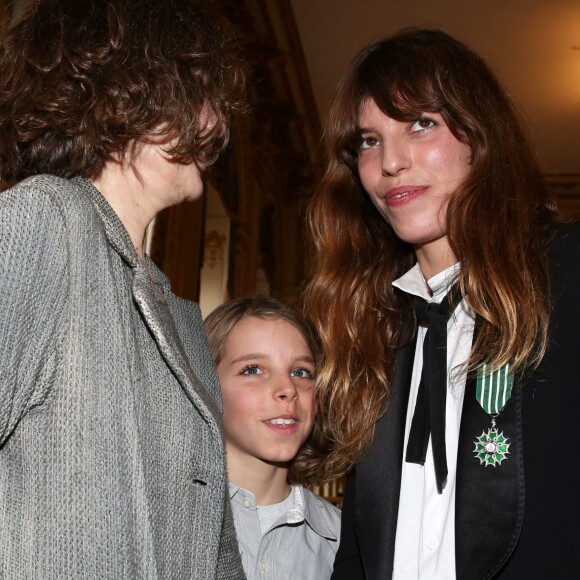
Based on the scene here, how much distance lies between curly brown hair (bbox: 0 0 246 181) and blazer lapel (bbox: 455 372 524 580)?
3.35 feet

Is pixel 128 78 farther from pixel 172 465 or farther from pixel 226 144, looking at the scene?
pixel 172 465

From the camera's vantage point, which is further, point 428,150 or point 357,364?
point 357,364

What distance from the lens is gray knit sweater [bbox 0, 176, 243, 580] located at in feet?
4.83

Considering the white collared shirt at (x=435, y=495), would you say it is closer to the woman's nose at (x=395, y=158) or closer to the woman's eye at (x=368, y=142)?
the woman's nose at (x=395, y=158)

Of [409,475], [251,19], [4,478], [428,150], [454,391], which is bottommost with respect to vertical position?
[409,475]

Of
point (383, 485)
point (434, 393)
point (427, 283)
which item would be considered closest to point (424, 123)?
point (427, 283)

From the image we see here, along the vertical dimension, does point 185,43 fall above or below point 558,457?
above

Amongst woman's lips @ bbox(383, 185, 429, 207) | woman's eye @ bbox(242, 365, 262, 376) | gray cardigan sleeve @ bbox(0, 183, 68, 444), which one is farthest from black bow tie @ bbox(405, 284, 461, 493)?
gray cardigan sleeve @ bbox(0, 183, 68, 444)

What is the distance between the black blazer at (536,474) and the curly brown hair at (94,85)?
3.31 feet

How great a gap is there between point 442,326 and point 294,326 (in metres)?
0.68

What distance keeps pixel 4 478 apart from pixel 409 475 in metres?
1.22

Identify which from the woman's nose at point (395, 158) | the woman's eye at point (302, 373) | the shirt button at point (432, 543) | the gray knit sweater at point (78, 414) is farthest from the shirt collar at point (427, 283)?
the gray knit sweater at point (78, 414)

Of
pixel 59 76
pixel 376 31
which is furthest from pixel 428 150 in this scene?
pixel 376 31

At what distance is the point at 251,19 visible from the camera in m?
9.01
